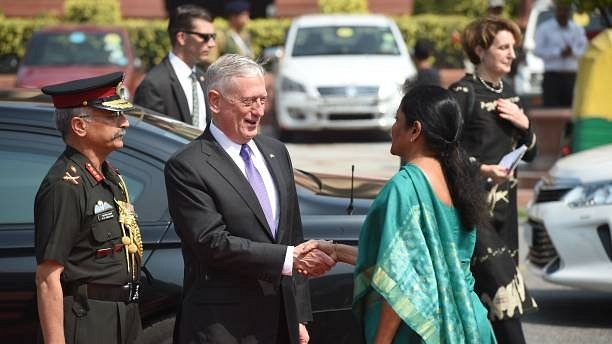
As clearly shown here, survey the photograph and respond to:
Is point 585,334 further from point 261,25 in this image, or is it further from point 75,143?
point 261,25

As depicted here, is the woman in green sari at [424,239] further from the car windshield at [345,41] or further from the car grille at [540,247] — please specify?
the car windshield at [345,41]

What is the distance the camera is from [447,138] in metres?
4.27

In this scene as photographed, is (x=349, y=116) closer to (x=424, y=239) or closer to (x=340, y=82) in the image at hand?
(x=340, y=82)

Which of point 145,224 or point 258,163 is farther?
point 145,224

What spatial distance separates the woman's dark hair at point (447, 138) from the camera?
13.9 feet

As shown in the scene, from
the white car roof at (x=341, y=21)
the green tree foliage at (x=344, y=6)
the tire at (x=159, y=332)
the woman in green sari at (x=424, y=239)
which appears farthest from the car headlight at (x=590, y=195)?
the green tree foliage at (x=344, y=6)

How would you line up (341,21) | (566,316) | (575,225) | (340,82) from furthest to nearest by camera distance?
(341,21) → (340,82) → (566,316) → (575,225)

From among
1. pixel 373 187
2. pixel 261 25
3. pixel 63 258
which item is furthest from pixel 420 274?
pixel 261 25

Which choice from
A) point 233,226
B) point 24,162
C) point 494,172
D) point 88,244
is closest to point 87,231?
point 88,244

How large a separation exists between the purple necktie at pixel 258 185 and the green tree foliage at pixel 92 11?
22.2 meters

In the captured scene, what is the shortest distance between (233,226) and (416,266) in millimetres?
626

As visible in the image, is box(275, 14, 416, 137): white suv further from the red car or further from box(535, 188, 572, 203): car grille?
box(535, 188, 572, 203): car grille

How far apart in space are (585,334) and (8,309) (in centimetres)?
388

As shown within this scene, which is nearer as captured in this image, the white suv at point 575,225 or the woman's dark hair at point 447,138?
the woman's dark hair at point 447,138
